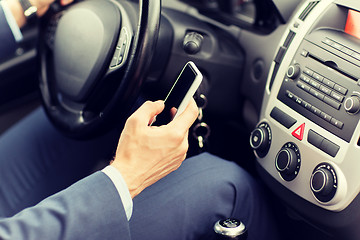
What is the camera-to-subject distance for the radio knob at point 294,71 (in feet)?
2.68

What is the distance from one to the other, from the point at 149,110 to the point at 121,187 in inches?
4.9

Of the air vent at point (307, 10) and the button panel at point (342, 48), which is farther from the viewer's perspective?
the air vent at point (307, 10)

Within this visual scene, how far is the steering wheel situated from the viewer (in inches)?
32.1

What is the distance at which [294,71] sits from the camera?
818 mm

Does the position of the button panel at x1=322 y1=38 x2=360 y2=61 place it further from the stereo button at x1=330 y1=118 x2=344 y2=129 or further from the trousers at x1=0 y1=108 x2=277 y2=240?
the trousers at x1=0 y1=108 x2=277 y2=240

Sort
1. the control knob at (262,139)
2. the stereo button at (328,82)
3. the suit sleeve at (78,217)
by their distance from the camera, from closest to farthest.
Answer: the suit sleeve at (78,217)
the stereo button at (328,82)
the control knob at (262,139)

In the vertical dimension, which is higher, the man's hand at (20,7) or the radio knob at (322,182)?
the man's hand at (20,7)

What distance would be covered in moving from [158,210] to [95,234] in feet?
0.46

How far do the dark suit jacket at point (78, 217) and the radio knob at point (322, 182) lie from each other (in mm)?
299

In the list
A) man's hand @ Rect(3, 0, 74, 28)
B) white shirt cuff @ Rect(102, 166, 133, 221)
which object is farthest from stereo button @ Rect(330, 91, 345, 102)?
man's hand @ Rect(3, 0, 74, 28)

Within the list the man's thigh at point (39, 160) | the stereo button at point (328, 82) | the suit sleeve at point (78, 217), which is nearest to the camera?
the suit sleeve at point (78, 217)

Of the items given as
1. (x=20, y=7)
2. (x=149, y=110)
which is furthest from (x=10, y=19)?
(x=149, y=110)

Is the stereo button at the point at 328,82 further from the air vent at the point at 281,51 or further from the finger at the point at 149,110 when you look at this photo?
the finger at the point at 149,110

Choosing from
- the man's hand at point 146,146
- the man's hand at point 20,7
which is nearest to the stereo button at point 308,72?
the man's hand at point 146,146
